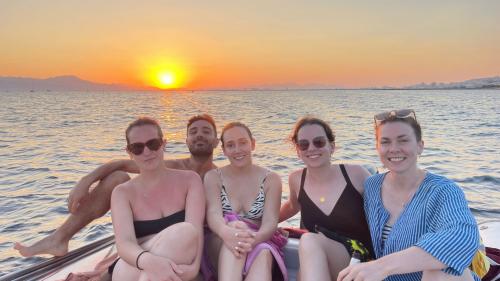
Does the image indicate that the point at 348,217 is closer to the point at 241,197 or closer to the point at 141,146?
the point at 241,197

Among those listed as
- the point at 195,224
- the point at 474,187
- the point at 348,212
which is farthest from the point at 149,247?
the point at 474,187

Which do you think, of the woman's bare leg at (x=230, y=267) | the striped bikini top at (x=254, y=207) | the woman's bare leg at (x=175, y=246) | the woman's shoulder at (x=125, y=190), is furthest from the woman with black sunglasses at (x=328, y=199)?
the woman's shoulder at (x=125, y=190)

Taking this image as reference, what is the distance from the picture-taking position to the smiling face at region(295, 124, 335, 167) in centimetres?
319

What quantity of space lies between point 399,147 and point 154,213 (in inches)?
70.4

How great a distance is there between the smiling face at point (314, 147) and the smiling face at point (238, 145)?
0.44 m

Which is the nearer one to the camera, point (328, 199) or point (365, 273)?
point (365, 273)

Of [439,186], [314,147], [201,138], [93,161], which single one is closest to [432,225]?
[439,186]

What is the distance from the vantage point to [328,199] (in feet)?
10.4

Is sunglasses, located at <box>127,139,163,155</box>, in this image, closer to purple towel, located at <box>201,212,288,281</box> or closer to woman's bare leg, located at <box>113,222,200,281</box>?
woman's bare leg, located at <box>113,222,200,281</box>

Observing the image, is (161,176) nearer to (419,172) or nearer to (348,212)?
(348,212)

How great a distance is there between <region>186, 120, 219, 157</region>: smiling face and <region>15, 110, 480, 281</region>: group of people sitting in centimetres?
96

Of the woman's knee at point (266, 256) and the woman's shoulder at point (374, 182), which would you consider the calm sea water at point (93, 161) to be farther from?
the woman's shoulder at point (374, 182)

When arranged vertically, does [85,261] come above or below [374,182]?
below

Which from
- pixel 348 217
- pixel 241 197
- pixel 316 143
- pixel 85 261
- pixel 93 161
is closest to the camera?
pixel 348 217
